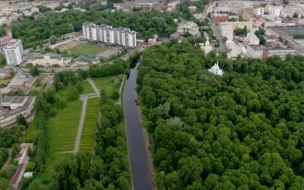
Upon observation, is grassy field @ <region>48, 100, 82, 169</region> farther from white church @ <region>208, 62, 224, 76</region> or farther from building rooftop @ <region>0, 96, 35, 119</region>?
white church @ <region>208, 62, 224, 76</region>

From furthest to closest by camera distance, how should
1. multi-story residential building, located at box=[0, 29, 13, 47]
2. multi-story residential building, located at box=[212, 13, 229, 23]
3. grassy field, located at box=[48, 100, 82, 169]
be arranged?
multi-story residential building, located at box=[212, 13, 229, 23], multi-story residential building, located at box=[0, 29, 13, 47], grassy field, located at box=[48, 100, 82, 169]

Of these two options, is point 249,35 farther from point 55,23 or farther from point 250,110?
point 55,23

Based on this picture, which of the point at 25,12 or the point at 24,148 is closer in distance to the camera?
the point at 24,148

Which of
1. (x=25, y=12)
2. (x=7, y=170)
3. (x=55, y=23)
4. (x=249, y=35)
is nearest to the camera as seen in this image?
(x=7, y=170)

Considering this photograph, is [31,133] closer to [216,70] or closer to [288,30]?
[216,70]

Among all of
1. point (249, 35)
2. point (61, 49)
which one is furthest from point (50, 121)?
point (249, 35)

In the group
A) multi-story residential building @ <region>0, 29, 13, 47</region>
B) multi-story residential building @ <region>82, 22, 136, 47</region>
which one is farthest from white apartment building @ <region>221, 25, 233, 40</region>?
multi-story residential building @ <region>0, 29, 13, 47</region>

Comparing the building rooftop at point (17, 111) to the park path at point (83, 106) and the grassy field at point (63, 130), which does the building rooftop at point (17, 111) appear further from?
the park path at point (83, 106)
